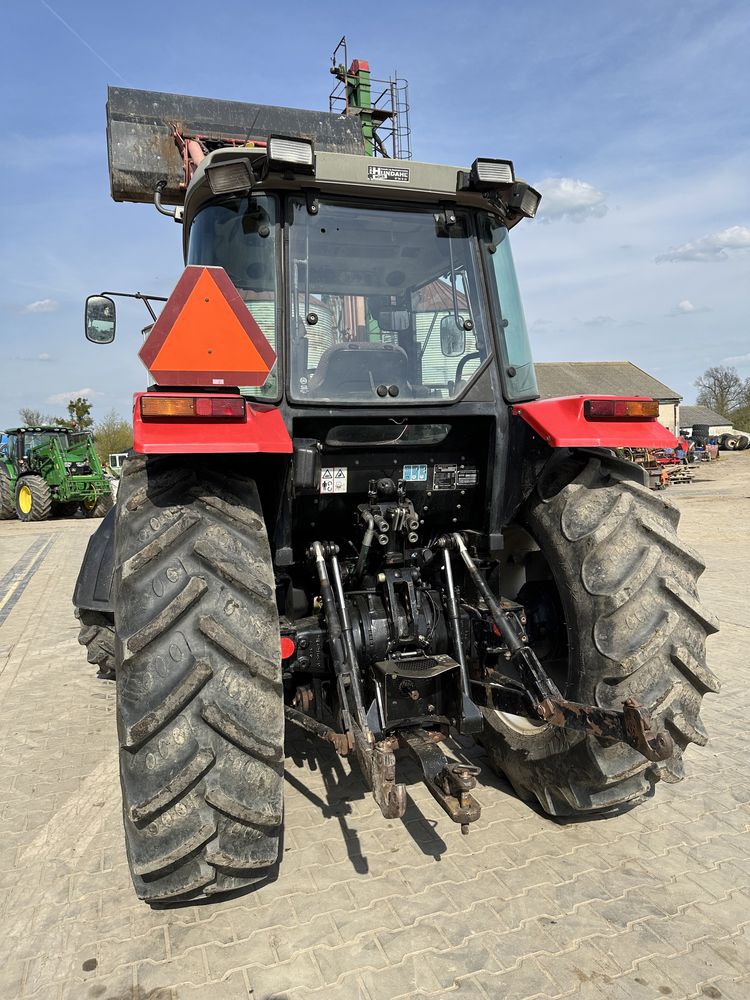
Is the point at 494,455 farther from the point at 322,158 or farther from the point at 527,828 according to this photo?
the point at 527,828

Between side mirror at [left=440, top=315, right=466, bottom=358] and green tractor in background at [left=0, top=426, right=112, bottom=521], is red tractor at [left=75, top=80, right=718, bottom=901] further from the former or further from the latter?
green tractor in background at [left=0, top=426, right=112, bottom=521]

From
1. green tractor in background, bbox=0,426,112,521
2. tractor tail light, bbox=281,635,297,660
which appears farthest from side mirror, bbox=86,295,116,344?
green tractor in background, bbox=0,426,112,521

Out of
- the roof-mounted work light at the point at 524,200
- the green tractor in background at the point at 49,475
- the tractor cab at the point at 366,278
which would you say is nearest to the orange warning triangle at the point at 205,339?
the tractor cab at the point at 366,278

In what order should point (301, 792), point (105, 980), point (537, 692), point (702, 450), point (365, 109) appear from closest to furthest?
point (105, 980) → point (537, 692) → point (301, 792) → point (365, 109) → point (702, 450)

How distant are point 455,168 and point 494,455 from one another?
1257 mm

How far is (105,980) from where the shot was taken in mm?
2312

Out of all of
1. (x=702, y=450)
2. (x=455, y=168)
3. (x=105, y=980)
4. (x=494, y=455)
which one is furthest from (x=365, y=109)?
(x=702, y=450)

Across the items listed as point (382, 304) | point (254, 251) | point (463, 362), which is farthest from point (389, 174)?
point (463, 362)

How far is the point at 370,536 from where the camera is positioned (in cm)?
316

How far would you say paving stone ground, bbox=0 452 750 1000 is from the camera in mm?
2285

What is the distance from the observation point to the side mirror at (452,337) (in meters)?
3.27

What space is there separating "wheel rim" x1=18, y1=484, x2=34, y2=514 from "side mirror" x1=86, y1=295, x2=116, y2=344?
16897 mm

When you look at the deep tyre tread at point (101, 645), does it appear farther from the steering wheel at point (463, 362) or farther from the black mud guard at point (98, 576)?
the steering wheel at point (463, 362)

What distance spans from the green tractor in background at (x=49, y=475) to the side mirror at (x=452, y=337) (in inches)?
717
